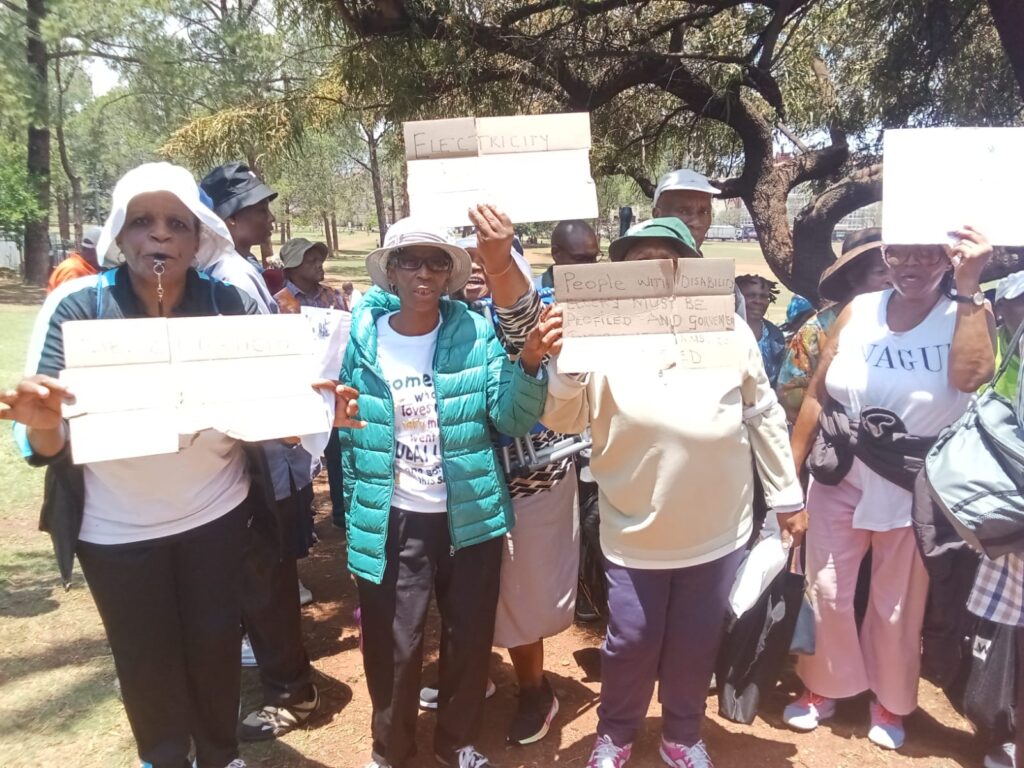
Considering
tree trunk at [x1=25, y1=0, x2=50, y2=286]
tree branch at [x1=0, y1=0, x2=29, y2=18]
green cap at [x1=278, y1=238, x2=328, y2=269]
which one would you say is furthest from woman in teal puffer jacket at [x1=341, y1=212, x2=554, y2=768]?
tree trunk at [x1=25, y1=0, x2=50, y2=286]

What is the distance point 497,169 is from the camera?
216 centimetres

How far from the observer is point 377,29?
4.29 m

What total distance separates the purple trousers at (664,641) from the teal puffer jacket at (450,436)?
19.4 inches

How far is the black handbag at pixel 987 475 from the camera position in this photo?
6.84 feet

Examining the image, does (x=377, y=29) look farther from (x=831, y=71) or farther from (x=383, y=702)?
(x=831, y=71)

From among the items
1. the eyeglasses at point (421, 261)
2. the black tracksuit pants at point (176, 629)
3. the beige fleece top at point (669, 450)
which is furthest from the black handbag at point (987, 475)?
the black tracksuit pants at point (176, 629)

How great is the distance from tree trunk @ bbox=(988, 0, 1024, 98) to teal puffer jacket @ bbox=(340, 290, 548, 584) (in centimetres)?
340

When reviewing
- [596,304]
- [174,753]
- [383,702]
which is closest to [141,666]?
[174,753]

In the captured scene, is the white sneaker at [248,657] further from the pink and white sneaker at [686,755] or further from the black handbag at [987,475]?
the black handbag at [987,475]

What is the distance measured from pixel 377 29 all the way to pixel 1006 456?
3773mm

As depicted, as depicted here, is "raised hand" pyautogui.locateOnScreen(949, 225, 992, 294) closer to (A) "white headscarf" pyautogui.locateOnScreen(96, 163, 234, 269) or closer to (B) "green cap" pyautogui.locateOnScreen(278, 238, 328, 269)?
(A) "white headscarf" pyautogui.locateOnScreen(96, 163, 234, 269)

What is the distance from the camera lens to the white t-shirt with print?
2.41 m

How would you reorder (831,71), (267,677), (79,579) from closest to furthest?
(267,677)
(79,579)
(831,71)

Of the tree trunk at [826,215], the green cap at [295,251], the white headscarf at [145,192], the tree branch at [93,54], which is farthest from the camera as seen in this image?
the tree branch at [93,54]
